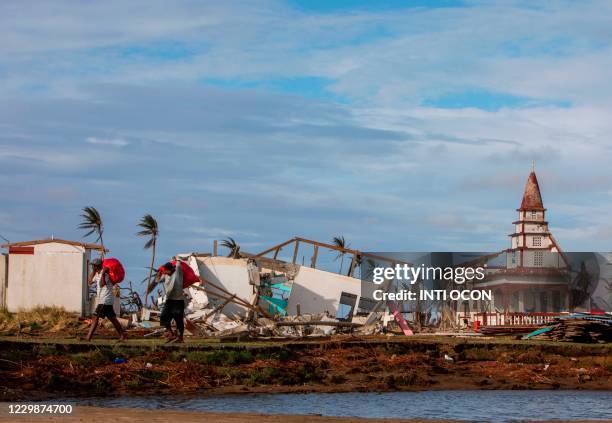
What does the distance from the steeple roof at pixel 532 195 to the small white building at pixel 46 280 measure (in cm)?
9429

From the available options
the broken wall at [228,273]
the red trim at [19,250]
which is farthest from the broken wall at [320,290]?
the red trim at [19,250]

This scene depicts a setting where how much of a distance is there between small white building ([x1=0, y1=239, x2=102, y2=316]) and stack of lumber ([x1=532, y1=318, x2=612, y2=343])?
18.7 m

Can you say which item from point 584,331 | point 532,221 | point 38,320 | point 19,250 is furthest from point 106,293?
point 532,221

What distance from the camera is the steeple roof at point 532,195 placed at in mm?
124500

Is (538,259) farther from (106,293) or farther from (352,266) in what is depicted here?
(106,293)

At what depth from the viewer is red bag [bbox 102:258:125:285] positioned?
21.4 metres

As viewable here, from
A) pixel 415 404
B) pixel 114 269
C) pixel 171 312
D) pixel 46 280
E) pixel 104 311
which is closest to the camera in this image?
pixel 415 404

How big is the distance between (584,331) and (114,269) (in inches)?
460

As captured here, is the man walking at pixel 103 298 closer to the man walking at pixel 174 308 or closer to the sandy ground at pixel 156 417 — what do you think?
the man walking at pixel 174 308

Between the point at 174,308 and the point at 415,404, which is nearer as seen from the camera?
the point at 415,404

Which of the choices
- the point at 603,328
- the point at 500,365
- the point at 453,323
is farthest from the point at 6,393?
the point at 453,323

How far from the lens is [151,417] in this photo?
12.6m

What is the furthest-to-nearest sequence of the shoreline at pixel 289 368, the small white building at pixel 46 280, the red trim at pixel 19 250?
the red trim at pixel 19 250 < the small white building at pixel 46 280 < the shoreline at pixel 289 368

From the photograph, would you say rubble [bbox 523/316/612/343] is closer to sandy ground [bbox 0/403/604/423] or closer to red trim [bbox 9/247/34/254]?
sandy ground [bbox 0/403/604/423]
